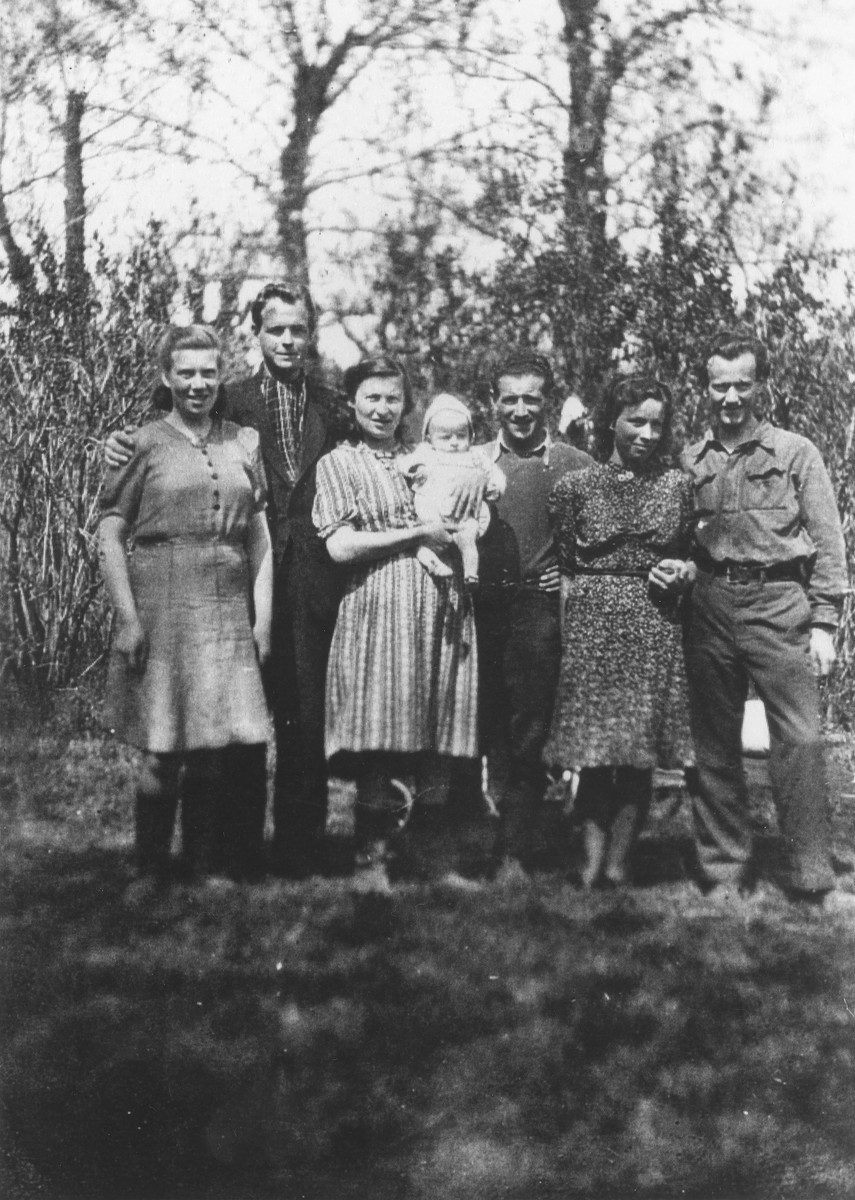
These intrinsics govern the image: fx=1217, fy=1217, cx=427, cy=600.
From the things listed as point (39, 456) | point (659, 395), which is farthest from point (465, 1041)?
point (39, 456)

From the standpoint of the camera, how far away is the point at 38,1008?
11.6ft

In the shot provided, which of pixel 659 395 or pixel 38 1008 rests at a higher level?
pixel 659 395

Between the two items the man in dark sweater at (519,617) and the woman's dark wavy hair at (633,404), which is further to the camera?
the man in dark sweater at (519,617)

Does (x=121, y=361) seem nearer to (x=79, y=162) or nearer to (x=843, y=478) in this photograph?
(x=79, y=162)

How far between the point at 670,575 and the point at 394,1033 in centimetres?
162

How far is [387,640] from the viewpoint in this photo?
3.82m

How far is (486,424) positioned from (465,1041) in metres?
2.15

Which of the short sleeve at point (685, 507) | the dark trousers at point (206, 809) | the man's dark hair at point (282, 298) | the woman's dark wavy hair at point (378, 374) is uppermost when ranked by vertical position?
the man's dark hair at point (282, 298)

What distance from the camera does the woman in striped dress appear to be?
3809 mm

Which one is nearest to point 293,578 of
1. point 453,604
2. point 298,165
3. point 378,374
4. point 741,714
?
point 453,604

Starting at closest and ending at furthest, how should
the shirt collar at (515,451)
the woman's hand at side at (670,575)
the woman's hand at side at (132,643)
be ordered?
the woman's hand at side at (132,643), the woman's hand at side at (670,575), the shirt collar at (515,451)

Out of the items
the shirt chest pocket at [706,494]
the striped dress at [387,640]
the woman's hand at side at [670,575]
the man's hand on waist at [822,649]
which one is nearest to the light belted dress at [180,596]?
the striped dress at [387,640]

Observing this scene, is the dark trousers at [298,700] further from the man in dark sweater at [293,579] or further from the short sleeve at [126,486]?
the short sleeve at [126,486]

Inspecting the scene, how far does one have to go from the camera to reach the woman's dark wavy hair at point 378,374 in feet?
12.5
